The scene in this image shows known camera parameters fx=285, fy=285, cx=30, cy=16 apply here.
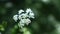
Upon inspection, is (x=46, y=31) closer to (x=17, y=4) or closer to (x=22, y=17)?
(x=17, y=4)

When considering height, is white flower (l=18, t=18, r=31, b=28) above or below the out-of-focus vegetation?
below

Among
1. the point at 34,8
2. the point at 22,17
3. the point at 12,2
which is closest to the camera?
the point at 22,17

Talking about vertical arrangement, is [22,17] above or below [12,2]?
below

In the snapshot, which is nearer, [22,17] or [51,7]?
[22,17]

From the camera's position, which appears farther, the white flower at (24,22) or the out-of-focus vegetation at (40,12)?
the out-of-focus vegetation at (40,12)

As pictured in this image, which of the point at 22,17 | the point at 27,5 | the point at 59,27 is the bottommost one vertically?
the point at 22,17

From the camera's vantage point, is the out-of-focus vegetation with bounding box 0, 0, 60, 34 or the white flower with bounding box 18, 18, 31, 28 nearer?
the white flower with bounding box 18, 18, 31, 28

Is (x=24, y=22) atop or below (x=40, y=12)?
below

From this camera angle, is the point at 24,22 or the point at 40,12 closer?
the point at 24,22

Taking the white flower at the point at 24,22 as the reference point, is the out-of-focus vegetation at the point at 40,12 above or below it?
above

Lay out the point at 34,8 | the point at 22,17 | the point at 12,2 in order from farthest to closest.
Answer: the point at 12,2 < the point at 34,8 < the point at 22,17

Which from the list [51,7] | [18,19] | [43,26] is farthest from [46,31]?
[18,19]
